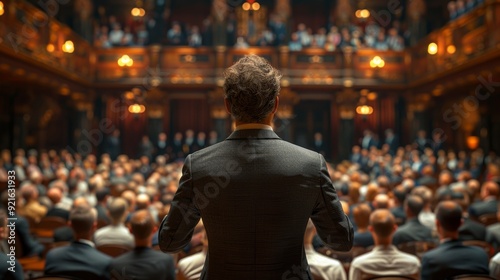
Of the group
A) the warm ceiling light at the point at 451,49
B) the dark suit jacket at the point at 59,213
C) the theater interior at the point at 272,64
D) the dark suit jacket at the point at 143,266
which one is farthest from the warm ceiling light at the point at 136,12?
the dark suit jacket at the point at 143,266

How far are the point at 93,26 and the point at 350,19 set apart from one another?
10.5 m

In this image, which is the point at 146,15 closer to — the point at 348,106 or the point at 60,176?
the point at 348,106

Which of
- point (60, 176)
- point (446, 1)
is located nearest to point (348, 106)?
point (446, 1)

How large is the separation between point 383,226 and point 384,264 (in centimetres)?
31

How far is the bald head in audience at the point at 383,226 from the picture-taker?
13.8ft

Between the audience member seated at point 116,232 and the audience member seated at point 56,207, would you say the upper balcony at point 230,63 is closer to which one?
the audience member seated at point 56,207

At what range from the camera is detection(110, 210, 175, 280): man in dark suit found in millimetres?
3719

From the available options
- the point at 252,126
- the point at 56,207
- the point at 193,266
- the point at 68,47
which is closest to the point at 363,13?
the point at 68,47

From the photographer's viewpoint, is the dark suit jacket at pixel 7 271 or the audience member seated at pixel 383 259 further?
the audience member seated at pixel 383 259

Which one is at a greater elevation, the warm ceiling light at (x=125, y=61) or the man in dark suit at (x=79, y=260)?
the warm ceiling light at (x=125, y=61)

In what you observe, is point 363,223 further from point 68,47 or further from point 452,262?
point 68,47

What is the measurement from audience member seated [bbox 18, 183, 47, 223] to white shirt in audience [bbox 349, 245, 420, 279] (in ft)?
17.1


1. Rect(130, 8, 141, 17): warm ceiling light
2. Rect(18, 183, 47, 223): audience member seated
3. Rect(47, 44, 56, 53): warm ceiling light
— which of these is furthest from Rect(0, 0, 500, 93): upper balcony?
Rect(18, 183, 47, 223): audience member seated

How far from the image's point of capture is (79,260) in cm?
416
